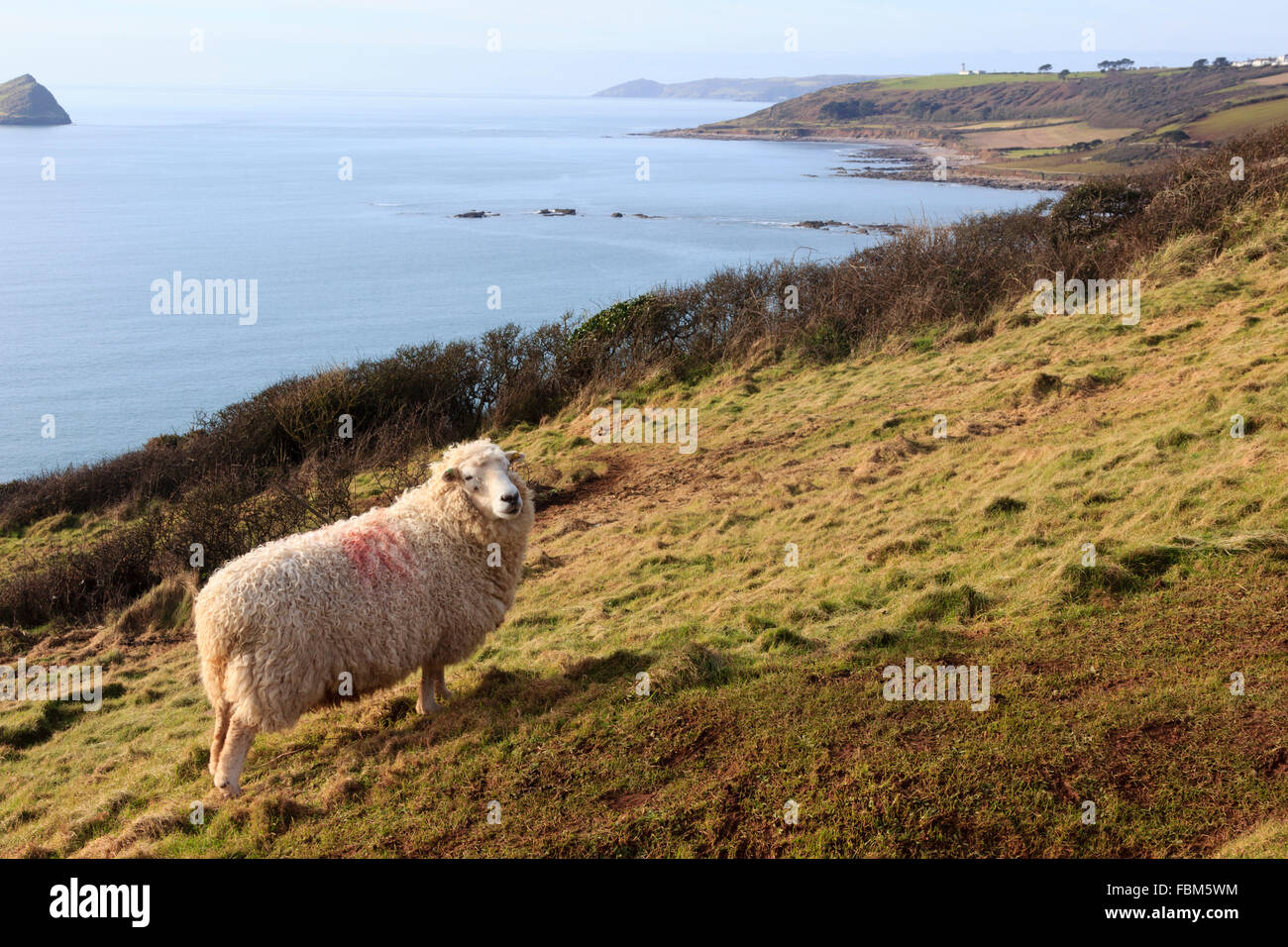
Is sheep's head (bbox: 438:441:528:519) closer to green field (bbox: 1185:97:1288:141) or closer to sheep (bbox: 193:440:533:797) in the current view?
sheep (bbox: 193:440:533:797)

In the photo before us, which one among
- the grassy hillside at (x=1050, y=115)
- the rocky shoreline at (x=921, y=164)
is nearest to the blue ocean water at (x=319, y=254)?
the rocky shoreline at (x=921, y=164)

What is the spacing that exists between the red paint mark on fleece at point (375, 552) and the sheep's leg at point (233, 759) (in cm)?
137

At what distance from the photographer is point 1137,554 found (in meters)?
7.70

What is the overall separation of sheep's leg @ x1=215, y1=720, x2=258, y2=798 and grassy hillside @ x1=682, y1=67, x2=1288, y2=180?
5520cm

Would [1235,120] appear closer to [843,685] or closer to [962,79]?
[843,685]

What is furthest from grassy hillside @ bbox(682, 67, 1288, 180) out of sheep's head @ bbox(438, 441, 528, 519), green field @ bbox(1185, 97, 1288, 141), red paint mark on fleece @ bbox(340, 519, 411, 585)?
red paint mark on fleece @ bbox(340, 519, 411, 585)

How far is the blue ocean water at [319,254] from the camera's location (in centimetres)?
4159

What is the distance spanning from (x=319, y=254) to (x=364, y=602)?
68.1m

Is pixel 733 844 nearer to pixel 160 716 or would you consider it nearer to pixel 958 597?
pixel 958 597

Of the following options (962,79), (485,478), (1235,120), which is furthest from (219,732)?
(962,79)

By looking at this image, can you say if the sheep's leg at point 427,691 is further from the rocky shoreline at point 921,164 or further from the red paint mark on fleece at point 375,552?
the rocky shoreline at point 921,164
